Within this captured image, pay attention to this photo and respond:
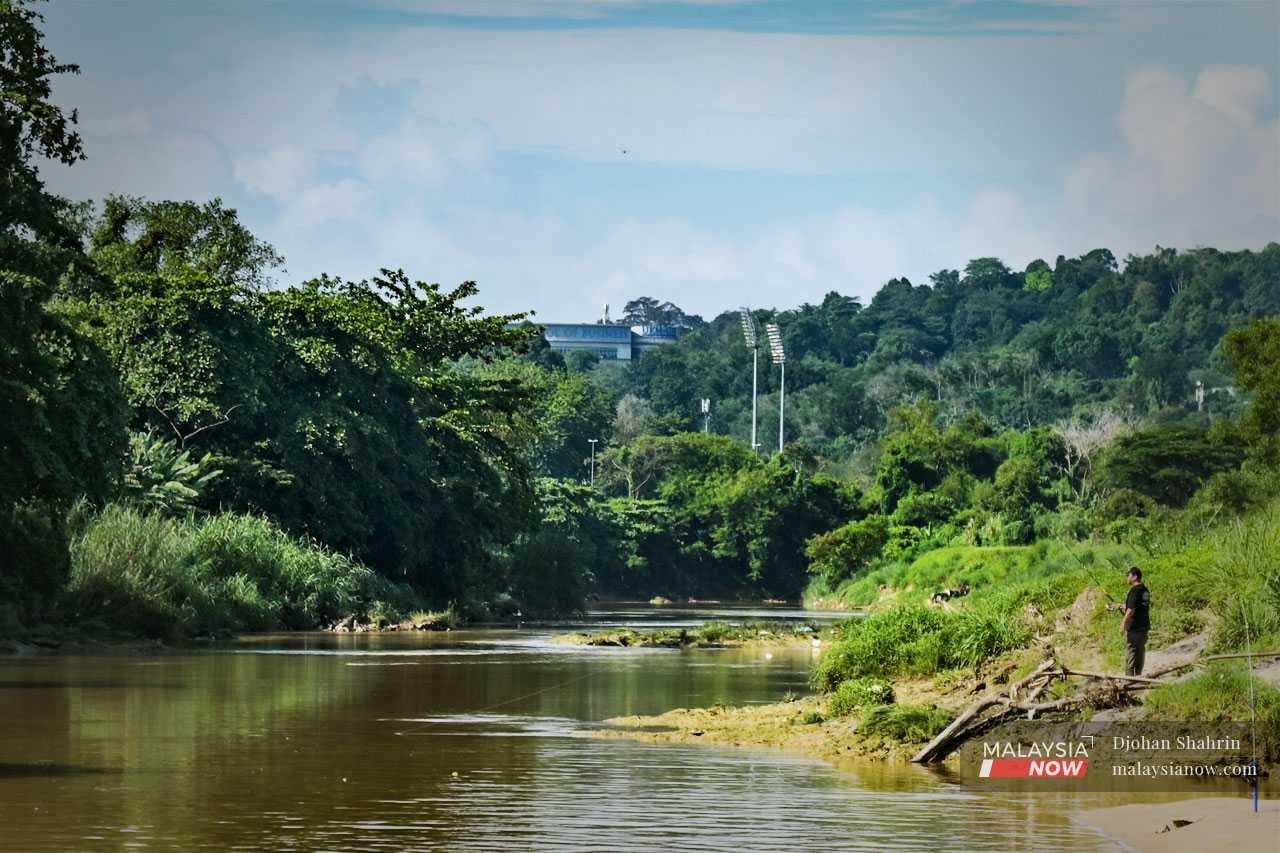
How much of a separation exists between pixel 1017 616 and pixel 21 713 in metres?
12.5

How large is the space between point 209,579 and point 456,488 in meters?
19.5

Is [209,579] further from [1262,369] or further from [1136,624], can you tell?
[1262,369]

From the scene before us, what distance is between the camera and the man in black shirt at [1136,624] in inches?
869

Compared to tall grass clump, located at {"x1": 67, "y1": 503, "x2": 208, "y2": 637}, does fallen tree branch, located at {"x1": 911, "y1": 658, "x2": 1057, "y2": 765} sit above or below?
below

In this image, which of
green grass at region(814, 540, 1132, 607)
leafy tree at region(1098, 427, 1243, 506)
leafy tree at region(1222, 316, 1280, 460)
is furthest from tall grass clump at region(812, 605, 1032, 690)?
leafy tree at region(1098, 427, 1243, 506)

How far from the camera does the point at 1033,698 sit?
829 inches

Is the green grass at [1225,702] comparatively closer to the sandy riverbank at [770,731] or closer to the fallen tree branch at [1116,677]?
the fallen tree branch at [1116,677]

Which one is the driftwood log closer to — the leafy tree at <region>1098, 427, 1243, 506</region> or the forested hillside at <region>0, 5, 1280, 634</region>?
the forested hillside at <region>0, 5, 1280, 634</region>

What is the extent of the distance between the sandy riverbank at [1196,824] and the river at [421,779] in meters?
0.39

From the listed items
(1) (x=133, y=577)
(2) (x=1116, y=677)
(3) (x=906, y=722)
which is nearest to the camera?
(2) (x=1116, y=677)

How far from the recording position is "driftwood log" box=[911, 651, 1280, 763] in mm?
20562

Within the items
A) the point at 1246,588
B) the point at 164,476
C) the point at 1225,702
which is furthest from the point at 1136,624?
the point at 164,476

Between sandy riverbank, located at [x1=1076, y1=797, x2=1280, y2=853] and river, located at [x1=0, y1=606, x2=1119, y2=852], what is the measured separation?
39 cm

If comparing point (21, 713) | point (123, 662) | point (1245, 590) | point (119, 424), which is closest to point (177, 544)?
point (119, 424)
